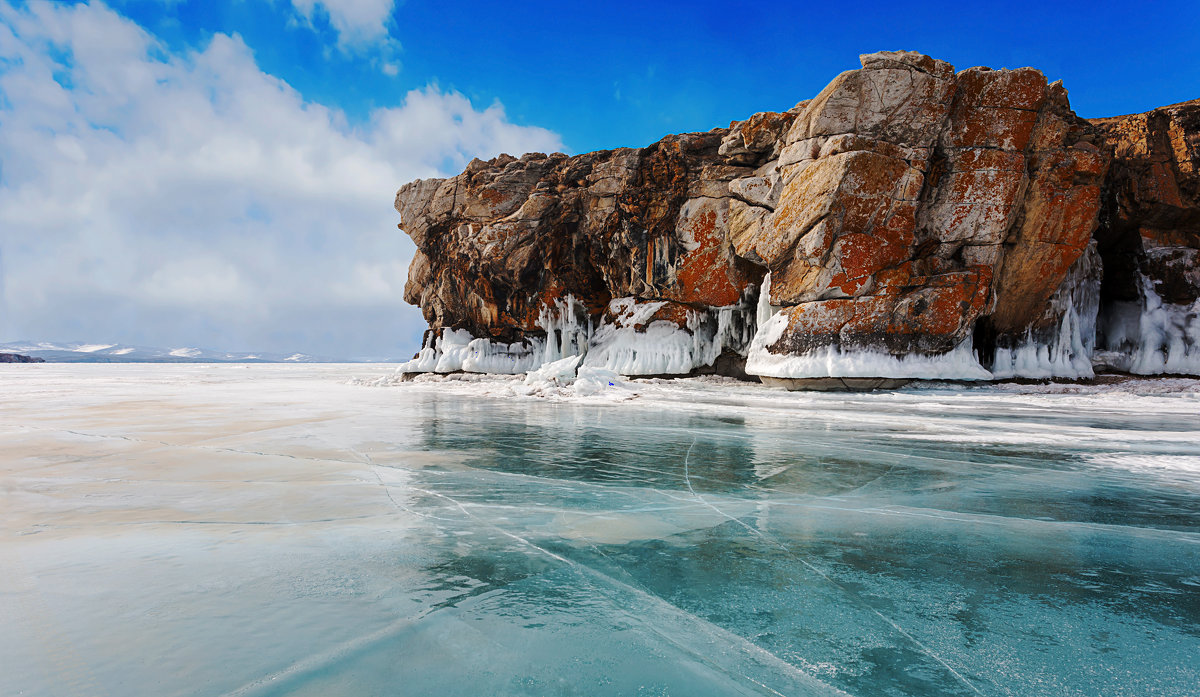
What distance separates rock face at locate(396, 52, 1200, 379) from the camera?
1509 centimetres

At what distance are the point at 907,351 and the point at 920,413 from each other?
5198mm

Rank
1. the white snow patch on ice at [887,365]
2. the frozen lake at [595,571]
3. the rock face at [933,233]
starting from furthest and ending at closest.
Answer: the rock face at [933,233] → the white snow patch on ice at [887,365] → the frozen lake at [595,571]

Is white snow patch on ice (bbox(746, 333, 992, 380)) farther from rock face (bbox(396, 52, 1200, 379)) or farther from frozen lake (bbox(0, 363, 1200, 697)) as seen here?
frozen lake (bbox(0, 363, 1200, 697))

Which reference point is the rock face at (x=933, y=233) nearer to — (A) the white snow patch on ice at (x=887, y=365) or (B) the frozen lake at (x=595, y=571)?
(A) the white snow patch on ice at (x=887, y=365)

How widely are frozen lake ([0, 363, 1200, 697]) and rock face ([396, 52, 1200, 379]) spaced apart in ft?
31.6

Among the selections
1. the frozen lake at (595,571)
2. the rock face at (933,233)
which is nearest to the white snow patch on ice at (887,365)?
the rock face at (933,233)

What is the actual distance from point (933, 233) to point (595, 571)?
16.7 metres

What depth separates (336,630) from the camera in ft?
6.50

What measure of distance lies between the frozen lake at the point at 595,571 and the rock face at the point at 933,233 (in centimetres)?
964

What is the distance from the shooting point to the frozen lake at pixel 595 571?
1734 millimetres

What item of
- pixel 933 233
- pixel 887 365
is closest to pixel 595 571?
pixel 887 365

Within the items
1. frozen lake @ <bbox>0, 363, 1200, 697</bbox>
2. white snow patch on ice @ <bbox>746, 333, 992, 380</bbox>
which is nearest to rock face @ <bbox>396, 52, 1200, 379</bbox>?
white snow patch on ice @ <bbox>746, 333, 992, 380</bbox>

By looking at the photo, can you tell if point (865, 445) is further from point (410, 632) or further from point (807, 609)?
point (410, 632)

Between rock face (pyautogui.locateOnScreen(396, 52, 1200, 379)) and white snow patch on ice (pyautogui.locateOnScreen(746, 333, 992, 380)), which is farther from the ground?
rock face (pyautogui.locateOnScreen(396, 52, 1200, 379))
